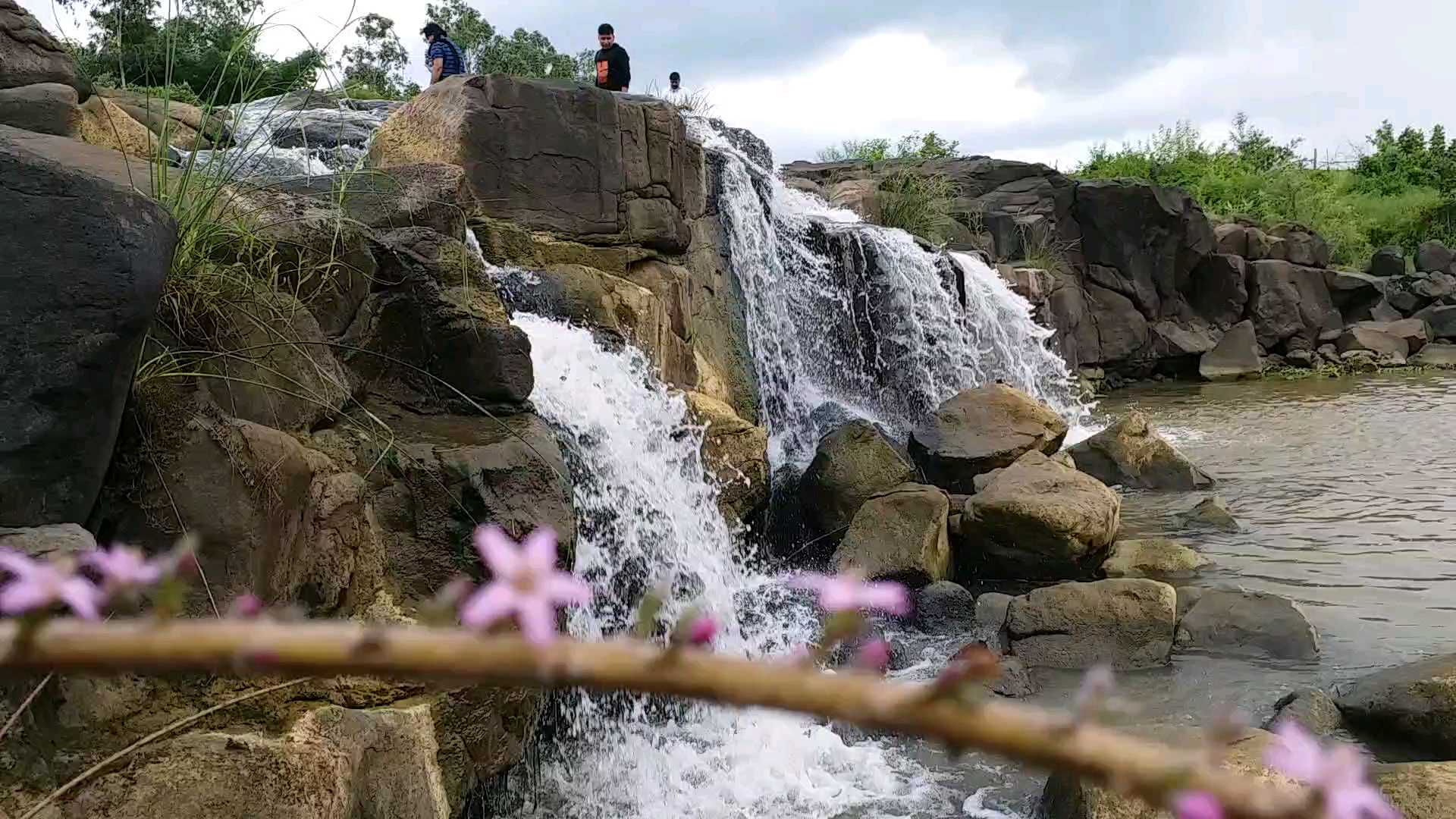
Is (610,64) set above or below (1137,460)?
above

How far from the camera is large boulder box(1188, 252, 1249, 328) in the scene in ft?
65.9

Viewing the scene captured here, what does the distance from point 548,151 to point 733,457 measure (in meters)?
2.88

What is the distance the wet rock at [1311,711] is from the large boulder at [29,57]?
306 inches

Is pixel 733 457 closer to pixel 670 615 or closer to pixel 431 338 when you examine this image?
pixel 670 615

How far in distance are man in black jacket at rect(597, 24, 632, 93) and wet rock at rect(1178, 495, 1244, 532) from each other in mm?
7454

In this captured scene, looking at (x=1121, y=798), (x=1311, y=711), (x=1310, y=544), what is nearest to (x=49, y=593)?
(x=1121, y=798)

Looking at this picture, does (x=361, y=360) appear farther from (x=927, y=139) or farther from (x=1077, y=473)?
(x=927, y=139)

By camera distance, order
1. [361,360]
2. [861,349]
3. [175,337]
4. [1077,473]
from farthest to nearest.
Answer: [861,349] → [1077,473] → [361,360] → [175,337]

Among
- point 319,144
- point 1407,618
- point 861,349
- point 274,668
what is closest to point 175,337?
point 274,668

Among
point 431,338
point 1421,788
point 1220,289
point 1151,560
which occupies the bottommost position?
point 1151,560

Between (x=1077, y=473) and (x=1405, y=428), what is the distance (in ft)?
22.9

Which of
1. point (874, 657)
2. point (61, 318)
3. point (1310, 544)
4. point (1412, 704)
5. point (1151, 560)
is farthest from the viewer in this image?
point (1310, 544)

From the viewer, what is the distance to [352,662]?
1.40 feet

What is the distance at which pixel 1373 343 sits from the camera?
1981 centimetres
